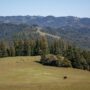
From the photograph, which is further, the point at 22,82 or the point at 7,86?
the point at 22,82

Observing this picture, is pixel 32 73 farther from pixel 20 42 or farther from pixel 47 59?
pixel 20 42

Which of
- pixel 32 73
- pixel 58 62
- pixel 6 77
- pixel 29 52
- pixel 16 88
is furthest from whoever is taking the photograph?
pixel 29 52

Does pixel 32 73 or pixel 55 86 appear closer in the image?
pixel 55 86

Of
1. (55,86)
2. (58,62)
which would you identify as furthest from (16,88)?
(58,62)

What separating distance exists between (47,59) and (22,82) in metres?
42.9

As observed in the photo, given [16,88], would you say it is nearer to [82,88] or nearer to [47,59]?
[82,88]

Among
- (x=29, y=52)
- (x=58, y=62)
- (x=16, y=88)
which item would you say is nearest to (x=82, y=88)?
(x=16, y=88)

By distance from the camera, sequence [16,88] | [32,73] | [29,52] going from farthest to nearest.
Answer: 1. [29,52]
2. [32,73]
3. [16,88]

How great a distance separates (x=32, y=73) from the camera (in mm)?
93875

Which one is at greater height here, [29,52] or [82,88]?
[82,88]

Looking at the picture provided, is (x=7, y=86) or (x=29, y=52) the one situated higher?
(x=7, y=86)

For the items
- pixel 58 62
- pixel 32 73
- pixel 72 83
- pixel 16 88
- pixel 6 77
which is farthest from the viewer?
pixel 58 62

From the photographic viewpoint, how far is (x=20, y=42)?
586 feet

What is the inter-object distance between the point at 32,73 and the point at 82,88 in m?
29.4
